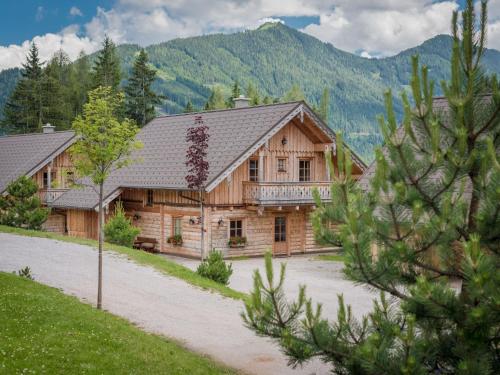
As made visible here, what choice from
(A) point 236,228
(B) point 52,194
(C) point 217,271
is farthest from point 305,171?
(B) point 52,194

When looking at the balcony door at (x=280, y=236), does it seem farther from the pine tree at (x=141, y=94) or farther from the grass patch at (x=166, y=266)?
the pine tree at (x=141, y=94)

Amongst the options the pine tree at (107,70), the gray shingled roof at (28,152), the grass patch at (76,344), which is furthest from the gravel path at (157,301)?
the pine tree at (107,70)

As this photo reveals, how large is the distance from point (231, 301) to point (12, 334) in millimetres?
7984

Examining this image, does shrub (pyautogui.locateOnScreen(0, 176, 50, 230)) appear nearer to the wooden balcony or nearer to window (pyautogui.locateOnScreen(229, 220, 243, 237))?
window (pyautogui.locateOnScreen(229, 220, 243, 237))

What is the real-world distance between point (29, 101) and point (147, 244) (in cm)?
4465

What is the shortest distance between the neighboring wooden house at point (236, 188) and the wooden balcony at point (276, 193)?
0.05 meters

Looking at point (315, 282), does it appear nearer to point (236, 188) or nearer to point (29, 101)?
point (236, 188)

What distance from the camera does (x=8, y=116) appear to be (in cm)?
7144

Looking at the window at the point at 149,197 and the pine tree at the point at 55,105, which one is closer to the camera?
the window at the point at 149,197

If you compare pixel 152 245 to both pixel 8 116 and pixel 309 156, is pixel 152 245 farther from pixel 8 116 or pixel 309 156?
pixel 8 116

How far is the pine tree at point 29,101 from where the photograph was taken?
69500mm

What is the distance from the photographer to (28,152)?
42125 mm

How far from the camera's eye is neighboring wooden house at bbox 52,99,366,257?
30062 mm

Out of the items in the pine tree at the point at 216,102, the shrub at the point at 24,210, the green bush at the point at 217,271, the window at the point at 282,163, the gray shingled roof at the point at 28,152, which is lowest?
the green bush at the point at 217,271
